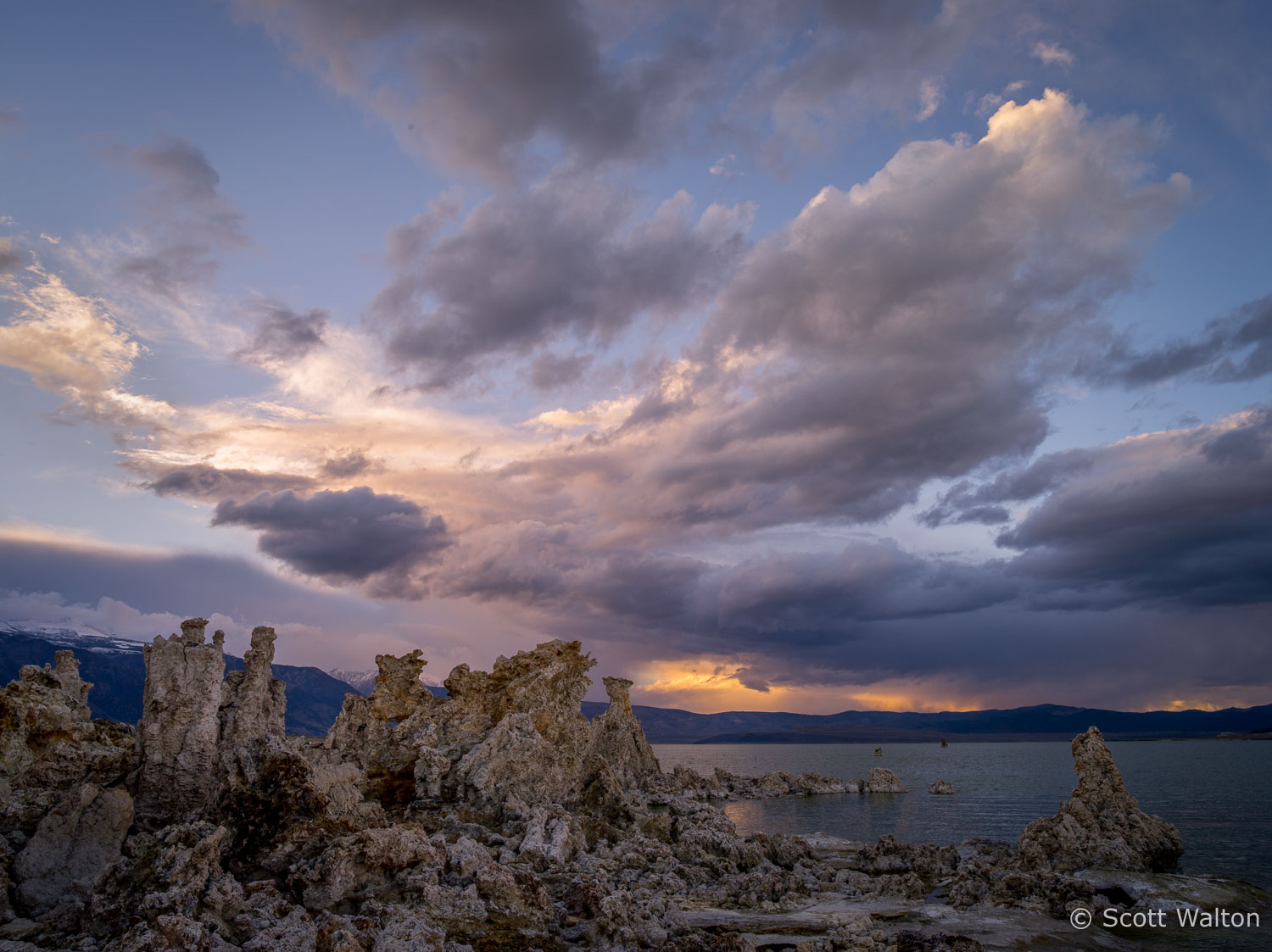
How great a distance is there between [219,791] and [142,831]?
2126 mm

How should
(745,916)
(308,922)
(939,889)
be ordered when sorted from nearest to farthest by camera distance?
(308,922) → (745,916) → (939,889)

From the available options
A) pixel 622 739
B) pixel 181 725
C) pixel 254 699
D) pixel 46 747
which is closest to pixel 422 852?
pixel 181 725

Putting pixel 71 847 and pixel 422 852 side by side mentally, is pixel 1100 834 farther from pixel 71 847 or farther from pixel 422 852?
pixel 71 847

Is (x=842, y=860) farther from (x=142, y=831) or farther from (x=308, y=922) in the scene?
(x=142, y=831)

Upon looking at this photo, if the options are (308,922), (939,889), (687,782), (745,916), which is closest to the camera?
(308,922)

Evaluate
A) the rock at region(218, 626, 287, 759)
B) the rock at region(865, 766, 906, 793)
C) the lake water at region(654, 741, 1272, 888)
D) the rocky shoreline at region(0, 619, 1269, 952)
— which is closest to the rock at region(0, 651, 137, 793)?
the rocky shoreline at region(0, 619, 1269, 952)

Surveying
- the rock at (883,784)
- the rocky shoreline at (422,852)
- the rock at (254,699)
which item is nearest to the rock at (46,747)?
the rocky shoreline at (422,852)

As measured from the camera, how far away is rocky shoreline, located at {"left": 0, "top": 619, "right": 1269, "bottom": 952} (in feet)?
54.9

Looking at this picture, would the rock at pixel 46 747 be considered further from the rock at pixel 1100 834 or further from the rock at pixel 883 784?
the rock at pixel 883 784

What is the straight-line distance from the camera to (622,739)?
77.3 meters

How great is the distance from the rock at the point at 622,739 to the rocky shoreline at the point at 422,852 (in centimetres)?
3579

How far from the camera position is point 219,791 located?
21.0m

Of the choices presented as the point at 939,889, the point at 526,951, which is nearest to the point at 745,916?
the point at 526,951

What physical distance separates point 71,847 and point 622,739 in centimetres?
6279
